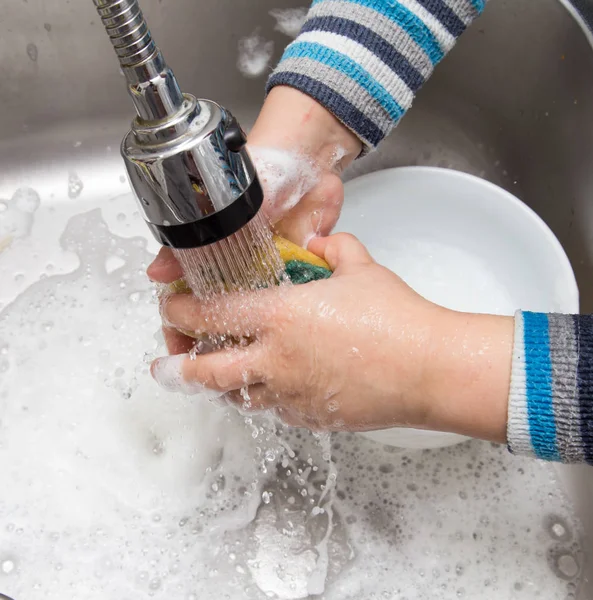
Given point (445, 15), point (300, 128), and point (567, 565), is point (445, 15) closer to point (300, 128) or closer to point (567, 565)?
point (300, 128)

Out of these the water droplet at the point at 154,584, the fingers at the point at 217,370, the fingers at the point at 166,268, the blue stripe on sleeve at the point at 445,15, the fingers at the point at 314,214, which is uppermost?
the blue stripe on sleeve at the point at 445,15

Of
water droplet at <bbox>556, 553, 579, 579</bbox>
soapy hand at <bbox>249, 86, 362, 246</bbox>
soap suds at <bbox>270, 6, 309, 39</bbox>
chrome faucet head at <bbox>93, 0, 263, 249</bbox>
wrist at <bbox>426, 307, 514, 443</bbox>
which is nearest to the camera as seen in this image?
chrome faucet head at <bbox>93, 0, 263, 249</bbox>

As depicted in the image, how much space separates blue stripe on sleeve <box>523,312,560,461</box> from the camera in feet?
A: 1.25

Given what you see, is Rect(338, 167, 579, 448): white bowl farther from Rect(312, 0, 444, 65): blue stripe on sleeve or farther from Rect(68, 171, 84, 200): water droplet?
Rect(68, 171, 84, 200): water droplet

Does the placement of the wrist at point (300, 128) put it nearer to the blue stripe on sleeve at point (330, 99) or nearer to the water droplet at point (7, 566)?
the blue stripe on sleeve at point (330, 99)

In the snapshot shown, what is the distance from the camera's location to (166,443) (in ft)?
2.27

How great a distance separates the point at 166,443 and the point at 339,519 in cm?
21

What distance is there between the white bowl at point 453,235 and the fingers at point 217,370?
10.0 inches

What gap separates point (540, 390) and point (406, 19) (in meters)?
0.36

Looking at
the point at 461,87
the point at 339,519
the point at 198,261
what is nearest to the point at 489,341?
the point at 198,261

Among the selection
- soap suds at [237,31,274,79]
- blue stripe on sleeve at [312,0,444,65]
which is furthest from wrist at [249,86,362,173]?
soap suds at [237,31,274,79]

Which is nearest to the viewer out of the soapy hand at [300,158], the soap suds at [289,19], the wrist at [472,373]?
the wrist at [472,373]

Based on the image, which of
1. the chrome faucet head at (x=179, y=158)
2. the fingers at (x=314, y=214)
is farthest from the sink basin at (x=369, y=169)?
the chrome faucet head at (x=179, y=158)

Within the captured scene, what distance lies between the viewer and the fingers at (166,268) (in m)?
0.43
